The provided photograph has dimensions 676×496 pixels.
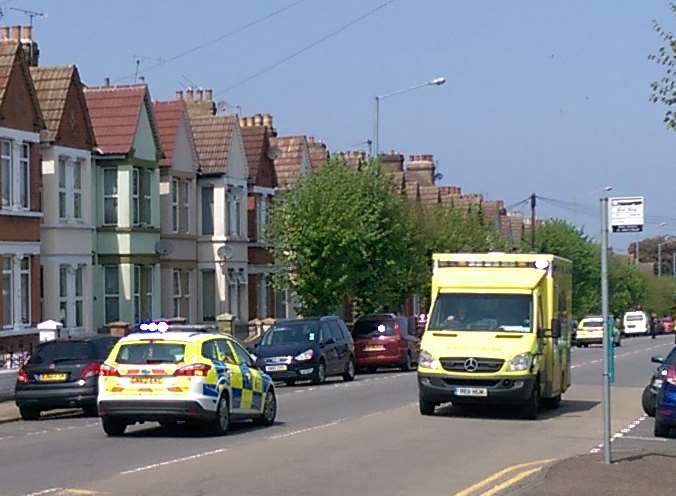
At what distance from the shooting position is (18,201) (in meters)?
35.7

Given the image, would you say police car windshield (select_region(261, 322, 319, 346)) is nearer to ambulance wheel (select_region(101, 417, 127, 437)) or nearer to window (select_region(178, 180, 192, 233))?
window (select_region(178, 180, 192, 233))

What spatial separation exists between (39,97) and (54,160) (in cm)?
216

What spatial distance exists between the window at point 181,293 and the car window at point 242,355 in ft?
80.1

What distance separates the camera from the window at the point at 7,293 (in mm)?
35312

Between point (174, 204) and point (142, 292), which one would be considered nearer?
point (142, 292)

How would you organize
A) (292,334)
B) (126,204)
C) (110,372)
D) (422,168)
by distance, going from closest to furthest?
(110,372), (292,334), (126,204), (422,168)

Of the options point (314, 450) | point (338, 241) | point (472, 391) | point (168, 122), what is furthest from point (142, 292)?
point (314, 450)

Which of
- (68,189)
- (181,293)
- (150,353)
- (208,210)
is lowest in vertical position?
(150,353)

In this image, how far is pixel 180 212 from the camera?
47.5 m

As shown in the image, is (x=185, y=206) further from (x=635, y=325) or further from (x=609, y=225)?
(x=635, y=325)

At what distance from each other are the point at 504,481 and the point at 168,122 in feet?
106

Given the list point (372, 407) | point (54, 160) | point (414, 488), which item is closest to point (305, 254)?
point (54, 160)

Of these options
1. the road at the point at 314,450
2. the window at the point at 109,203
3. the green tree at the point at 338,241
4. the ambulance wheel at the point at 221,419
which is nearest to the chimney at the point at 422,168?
the green tree at the point at 338,241

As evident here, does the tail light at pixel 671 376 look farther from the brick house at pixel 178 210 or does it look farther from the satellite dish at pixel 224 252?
the satellite dish at pixel 224 252
